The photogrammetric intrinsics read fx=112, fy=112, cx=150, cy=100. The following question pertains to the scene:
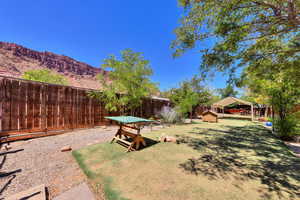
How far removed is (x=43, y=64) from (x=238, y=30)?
46.6 meters

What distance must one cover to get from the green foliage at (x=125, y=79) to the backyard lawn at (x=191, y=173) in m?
3.41

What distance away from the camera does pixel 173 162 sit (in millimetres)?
2713

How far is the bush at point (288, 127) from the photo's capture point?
4703mm

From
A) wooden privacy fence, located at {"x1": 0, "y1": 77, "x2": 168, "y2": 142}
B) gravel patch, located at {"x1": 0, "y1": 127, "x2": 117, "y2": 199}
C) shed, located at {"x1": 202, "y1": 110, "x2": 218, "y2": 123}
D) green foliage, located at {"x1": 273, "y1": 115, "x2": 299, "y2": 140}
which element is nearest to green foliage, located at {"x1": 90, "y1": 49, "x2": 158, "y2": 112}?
wooden privacy fence, located at {"x1": 0, "y1": 77, "x2": 168, "y2": 142}

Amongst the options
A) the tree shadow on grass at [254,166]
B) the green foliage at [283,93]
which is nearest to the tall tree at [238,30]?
the green foliage at [283,93]

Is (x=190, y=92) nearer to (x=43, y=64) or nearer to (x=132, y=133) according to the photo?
(x=132, y=133)

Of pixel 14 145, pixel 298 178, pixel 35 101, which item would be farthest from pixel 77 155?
pixel 298 178

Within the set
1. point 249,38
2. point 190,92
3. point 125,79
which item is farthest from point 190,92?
point 249,38

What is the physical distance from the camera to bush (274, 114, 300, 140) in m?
4.70

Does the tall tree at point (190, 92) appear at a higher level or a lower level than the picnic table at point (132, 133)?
higher

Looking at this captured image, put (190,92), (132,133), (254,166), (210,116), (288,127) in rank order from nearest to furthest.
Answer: (254,166) → (132,133) → (288,127) → (210,116) → (190,92)

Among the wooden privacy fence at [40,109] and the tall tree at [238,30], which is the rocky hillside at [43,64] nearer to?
the wooden privacy fence at [40,109]

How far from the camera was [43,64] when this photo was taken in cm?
3325

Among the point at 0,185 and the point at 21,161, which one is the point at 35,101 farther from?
the point at 0,185
